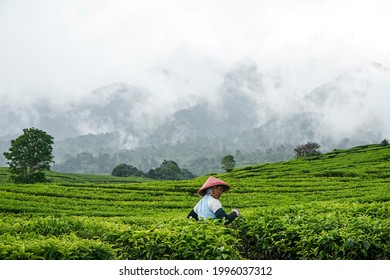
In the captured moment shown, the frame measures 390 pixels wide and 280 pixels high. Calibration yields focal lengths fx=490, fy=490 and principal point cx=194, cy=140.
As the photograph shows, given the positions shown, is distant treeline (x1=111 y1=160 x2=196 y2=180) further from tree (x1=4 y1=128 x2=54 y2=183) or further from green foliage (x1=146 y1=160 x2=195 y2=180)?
tree (x1=4 y1=128 x2=54 y2=183)

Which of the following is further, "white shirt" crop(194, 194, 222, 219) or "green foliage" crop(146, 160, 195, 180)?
"green foliage" crop(146, 160, 195, 180)

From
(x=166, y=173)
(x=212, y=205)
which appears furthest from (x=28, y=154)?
(x=166, y=173)

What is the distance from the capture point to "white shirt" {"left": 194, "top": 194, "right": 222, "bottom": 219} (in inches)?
444

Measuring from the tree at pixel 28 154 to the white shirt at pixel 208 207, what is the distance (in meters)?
55.9

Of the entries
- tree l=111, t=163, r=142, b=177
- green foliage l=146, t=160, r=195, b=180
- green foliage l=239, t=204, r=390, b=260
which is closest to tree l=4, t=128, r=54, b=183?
green foliage l=239, t=204, r=390, b=260

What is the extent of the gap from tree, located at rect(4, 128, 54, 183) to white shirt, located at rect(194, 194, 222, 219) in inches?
2201

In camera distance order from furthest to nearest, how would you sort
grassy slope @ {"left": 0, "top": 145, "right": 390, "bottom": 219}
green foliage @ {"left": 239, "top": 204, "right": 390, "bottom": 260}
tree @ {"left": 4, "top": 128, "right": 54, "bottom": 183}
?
tree @ {"left": 4, "top": 128, "right": 54, "bottom": 183}
grassy slope @ {"left": 0, "top": 145, "right": 390, "bottom": 219}
green foliage @ {"left": 239, "top": 204, "right": 390, "bottom": 260}

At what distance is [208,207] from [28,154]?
192 feet

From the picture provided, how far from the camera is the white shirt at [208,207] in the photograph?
11273mm

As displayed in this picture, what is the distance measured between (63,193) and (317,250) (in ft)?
82.5

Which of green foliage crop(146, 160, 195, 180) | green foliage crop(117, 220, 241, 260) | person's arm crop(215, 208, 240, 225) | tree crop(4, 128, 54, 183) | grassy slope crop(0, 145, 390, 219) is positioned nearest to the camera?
green foliage crop(117, 220, 241, 260)

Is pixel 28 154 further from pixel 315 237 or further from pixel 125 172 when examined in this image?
pixel 125 172

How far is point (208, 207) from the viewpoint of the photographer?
1138 cm
